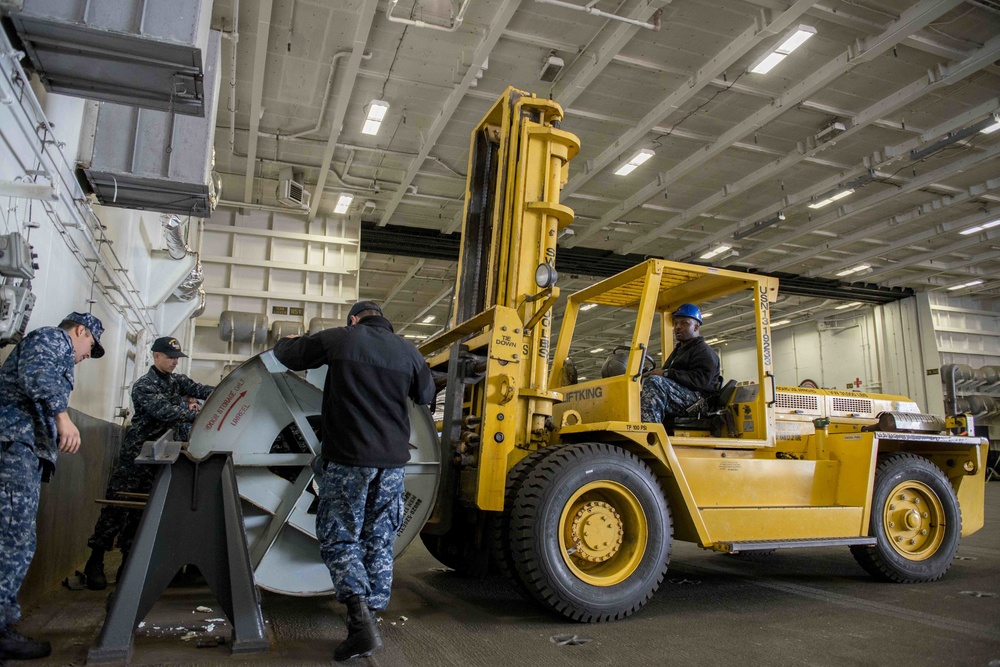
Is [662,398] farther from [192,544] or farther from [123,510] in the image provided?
[123,510]

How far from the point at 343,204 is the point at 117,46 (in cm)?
1012

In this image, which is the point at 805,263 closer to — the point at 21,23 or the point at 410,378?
the point at 410,378

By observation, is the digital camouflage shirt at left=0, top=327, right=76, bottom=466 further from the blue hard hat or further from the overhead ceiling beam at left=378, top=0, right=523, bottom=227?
the overhead ceiling beam at left=378, top=0, right=523, bottom=227

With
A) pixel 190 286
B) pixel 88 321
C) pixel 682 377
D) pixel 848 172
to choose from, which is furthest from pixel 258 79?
pixel 848 172

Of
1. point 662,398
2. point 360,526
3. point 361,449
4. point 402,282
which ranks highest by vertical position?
point 402,282

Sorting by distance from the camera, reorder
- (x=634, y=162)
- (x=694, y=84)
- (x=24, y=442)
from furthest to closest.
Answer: (x=634, y=162), (x=694, y=84), (x=24, y=442)

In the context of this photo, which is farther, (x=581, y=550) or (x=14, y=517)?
(x=581, y=550)

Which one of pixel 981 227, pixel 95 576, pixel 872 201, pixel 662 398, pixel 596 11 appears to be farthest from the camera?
pixel 981 227

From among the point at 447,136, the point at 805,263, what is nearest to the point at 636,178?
the point at 447,136

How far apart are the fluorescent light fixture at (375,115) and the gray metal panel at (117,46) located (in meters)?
6.43

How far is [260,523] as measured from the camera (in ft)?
14.1

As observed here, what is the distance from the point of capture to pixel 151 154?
→ 219 inches

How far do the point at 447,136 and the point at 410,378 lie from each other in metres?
8.34

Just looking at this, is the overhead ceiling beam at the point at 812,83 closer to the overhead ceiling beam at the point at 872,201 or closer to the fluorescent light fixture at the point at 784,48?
the fluorescent light fixture at the point at 784,48
